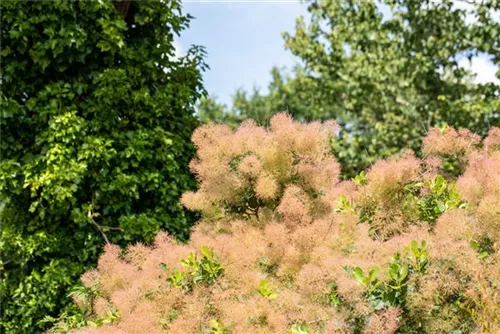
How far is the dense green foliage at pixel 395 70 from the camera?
483 inches

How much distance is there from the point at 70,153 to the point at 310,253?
10.6 ft

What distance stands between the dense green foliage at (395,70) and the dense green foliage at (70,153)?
7.13 metres

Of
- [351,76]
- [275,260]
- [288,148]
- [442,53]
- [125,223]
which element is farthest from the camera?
[351,76]

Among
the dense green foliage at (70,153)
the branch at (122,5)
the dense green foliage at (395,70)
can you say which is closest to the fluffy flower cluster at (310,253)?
the dense green foliage at (70,153)

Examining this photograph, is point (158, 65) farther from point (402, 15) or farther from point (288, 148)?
point (402, 15)

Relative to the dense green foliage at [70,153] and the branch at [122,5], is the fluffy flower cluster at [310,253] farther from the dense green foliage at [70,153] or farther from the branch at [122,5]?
the branch at [122,5]

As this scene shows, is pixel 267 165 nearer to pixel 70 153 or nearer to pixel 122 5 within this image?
pixel 70 153

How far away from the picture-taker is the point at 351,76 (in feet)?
48.8

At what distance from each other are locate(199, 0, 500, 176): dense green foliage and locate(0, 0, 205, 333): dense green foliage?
23.4ft

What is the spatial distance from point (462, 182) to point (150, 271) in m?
1.96

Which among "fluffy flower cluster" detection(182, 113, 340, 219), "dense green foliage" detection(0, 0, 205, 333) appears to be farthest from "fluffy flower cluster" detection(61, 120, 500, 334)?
"dense green foliage" detection(0, 0, 205, 333)

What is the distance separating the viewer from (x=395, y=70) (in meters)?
14.1

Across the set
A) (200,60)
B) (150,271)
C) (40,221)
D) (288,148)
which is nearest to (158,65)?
(200,60)

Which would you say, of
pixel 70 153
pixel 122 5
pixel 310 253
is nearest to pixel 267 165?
pixel 310 253
